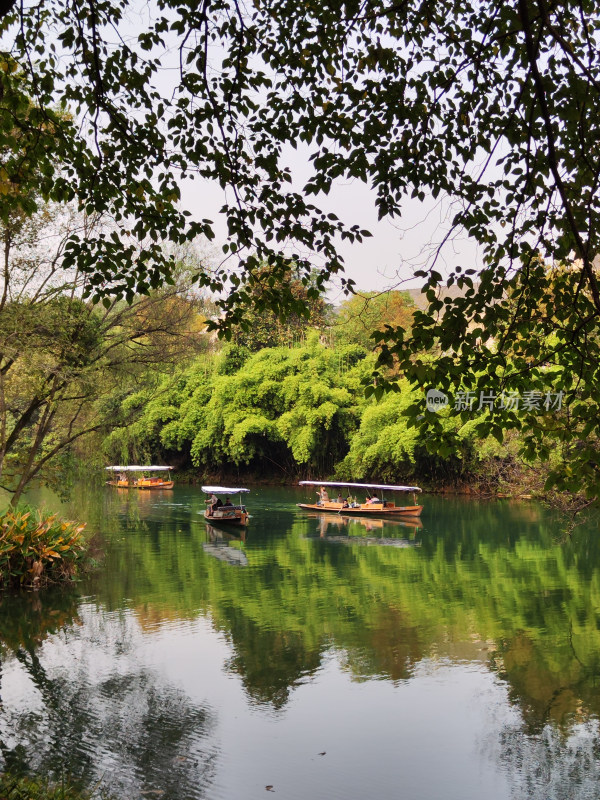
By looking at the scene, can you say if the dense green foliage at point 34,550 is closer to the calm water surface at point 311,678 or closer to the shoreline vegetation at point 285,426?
the calm water surface at point 311,678

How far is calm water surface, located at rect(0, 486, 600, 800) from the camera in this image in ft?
29.1

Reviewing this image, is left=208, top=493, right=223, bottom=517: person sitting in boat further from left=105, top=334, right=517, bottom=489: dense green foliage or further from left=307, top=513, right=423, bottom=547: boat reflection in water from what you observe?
left=105, top=334, right=517, bottom=489: dense green foliage

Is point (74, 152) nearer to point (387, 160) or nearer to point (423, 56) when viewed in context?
point (387, 160)

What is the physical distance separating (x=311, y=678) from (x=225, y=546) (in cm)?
1359

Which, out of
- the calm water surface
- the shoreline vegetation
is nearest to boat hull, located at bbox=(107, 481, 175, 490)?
the shoreline vegetation

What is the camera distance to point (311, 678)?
11969 mm

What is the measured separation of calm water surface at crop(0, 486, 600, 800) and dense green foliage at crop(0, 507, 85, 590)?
58 cm

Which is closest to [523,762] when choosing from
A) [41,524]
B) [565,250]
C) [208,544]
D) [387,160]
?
[565,250]

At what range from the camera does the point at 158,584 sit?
61.6ft

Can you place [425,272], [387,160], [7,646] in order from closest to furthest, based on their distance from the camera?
[425,272], [387,160], [7,646]

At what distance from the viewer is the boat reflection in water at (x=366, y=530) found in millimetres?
26605

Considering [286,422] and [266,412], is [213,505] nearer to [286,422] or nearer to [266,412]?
[286,422]

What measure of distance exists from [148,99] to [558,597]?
13.8 meters

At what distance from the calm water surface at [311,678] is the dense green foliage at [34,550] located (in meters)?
0.58
